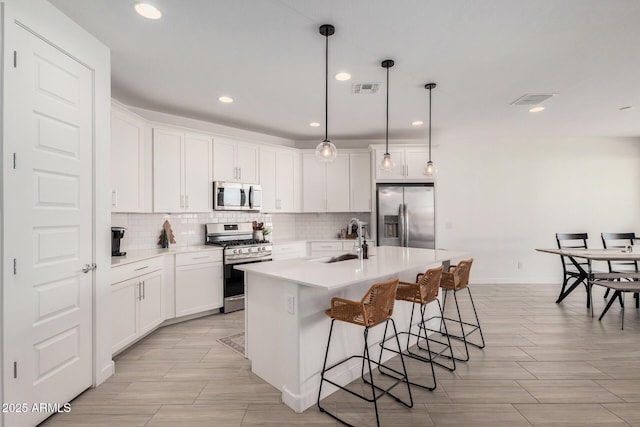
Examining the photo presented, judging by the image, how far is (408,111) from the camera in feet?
14.3

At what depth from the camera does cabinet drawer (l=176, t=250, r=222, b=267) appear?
12.8 feet

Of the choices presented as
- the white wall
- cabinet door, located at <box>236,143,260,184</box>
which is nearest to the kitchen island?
cabinet door, located at <box>236,143,260,184</box>

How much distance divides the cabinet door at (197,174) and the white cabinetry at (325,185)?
1735mm

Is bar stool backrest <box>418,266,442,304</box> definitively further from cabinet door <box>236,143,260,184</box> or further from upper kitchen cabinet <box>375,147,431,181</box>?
cabinet door <box>236,143,260,184</box>

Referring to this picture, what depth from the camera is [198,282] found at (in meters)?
4.05

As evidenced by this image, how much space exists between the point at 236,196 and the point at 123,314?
7.25 ft

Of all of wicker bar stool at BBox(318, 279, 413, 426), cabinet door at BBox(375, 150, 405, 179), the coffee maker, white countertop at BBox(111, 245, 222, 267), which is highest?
cabinet door at BBox(375, 150, 405, 179)

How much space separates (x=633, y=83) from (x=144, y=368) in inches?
223

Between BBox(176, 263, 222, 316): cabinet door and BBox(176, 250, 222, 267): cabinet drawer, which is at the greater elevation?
BBox(176, 250, 222, 267): cabinet drawer

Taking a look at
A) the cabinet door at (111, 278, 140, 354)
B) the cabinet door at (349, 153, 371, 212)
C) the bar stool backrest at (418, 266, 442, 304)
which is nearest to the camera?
the bar stool backrest at (418, 266, 442, 304)

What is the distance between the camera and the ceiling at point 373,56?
2.19m

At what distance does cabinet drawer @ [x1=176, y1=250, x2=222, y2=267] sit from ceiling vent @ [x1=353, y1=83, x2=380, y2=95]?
106 inches

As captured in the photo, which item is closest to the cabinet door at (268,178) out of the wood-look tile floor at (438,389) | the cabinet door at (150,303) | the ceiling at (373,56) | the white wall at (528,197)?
the ceiling at (373,56)

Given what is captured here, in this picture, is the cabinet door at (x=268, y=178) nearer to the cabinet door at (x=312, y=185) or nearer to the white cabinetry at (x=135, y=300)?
the cabinet door at (x=312, y=185)
